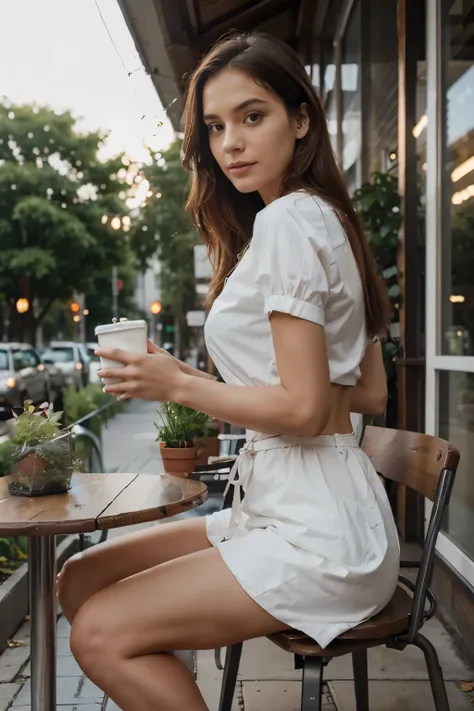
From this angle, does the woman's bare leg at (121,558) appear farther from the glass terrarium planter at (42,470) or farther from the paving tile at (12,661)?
the paving tile at (12,661)

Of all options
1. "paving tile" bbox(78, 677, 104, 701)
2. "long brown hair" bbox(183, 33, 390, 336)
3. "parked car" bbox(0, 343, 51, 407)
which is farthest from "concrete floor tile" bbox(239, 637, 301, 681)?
"parked car" bbox(0, 343, 51, 407)

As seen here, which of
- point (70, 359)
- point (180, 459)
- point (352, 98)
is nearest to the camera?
point (180, 459)

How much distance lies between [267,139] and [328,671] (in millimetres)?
2045

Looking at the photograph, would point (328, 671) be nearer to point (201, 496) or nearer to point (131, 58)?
point (201, 496)

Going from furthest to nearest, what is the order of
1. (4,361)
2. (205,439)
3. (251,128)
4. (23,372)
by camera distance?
(23,372) < (4,361) < (205,439) < (251,128)

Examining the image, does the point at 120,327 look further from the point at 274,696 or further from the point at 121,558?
the point at 274,696

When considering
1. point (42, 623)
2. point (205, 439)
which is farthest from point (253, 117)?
point (205, 439)

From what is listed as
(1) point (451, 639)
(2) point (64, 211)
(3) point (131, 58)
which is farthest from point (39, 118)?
(1) point (451, 639)

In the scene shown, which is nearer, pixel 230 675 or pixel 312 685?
pixel 312 685

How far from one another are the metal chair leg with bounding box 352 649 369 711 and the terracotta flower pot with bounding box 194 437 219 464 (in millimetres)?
2330

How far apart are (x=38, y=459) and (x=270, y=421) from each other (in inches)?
27.5

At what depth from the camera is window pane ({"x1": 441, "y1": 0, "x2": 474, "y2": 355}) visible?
3482mm

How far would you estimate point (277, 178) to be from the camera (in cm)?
171

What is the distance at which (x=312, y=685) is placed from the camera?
1.44 metres
